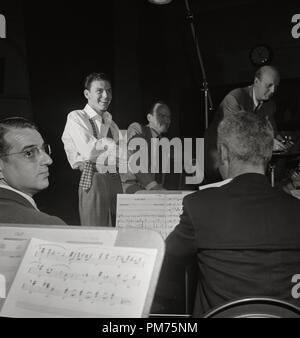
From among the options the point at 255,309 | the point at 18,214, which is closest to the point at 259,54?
the point at 18,214

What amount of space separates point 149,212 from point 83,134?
0.83 metres

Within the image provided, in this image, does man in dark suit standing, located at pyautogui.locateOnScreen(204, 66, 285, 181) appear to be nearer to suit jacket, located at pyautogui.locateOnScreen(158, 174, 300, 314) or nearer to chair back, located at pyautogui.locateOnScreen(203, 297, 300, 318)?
suit jacket, located at pyautogui.locateOnScreen(158, 174, 300, 314)

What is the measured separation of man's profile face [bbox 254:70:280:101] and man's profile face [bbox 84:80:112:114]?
2.82ft

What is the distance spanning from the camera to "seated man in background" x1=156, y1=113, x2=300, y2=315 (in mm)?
1089

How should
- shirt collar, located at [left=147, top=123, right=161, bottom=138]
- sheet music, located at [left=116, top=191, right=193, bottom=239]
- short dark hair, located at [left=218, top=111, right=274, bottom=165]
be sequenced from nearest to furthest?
short dark hair, located at [left=218, top=111, right=274, bottom=165]
sheet music, located at [left=116, top=191, right=193, bottom=239]
shirt collar, located at [left=147, top=123, right=161, bottom=138]

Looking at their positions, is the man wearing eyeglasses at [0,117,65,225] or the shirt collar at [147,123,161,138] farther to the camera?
the shirt collar at [147,123,161,138]

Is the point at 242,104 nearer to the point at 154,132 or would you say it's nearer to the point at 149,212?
the point at 154,132

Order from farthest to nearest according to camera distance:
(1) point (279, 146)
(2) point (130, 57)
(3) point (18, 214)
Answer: (2) point (130, 57), (1) point (279, 146), (3) point (18, 214)

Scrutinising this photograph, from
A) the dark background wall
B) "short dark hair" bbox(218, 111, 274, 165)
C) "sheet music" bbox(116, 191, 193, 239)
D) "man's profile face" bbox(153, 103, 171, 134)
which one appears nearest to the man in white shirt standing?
the dark background wall

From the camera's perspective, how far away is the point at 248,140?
4.16 feet

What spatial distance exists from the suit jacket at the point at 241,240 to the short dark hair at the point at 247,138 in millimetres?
101

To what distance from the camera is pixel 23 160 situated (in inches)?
54.1
